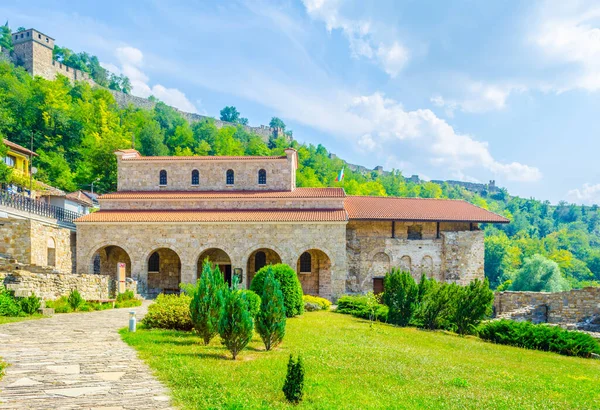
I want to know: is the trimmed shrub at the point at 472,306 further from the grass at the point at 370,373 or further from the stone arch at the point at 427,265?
the stone arch at the point at 427,265

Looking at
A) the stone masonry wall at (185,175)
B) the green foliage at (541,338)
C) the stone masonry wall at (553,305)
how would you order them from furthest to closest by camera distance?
the stone masonry wall at (185,175) < the stone masonry wall at (553,305) < the green foliage at (541,338)

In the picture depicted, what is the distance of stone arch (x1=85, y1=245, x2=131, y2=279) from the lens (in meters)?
29.6

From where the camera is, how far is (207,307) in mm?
11281

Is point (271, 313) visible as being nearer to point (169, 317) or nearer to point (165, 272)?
point (169, 317)

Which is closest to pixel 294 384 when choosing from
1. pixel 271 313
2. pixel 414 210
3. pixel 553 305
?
pixel 271 313

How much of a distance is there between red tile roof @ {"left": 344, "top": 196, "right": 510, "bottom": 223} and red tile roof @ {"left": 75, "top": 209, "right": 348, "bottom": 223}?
2124mm

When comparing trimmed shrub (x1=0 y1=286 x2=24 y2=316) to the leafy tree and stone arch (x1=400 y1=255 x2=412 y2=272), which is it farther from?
the leafy tree

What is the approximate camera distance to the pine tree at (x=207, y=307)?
Answer: 11211 mm

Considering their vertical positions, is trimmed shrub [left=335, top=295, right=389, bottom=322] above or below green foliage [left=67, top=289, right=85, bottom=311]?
below

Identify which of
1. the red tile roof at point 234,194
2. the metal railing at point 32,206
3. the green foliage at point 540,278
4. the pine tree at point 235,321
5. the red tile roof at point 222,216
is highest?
the red tile roof at point 234,194

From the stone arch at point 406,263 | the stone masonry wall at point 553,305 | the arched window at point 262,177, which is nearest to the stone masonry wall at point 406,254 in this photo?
the stone arch at point 406,263

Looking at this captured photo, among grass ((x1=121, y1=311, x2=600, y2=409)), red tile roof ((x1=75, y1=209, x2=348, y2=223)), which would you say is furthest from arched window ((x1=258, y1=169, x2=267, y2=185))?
grass ((x1=121, y1=311, x2=600, y2=409))

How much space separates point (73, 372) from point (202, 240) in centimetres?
1923

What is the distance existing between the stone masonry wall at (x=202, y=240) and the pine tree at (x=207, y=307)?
15.8 meters
